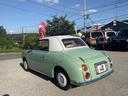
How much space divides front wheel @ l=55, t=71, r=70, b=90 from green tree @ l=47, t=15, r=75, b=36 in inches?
1156

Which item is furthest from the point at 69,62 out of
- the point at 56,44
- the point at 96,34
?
the point at 96,34

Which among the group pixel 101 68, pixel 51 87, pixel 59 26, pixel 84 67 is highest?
pixel 59 26

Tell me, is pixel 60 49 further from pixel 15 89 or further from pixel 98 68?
pixel 15 89

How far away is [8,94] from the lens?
21.1ft

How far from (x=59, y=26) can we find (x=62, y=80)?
100 ft

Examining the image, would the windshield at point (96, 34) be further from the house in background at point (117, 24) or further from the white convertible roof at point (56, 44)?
the house in background at point (117, 24)

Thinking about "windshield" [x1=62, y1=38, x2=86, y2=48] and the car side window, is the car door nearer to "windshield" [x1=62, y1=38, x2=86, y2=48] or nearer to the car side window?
the car side window

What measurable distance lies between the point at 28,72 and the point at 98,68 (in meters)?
4.13

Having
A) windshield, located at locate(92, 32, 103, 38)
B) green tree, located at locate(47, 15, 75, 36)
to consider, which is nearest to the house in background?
green tree, located at locate(47, 15, 75, 36)

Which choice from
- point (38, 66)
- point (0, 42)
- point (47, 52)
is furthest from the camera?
point (0, 42)

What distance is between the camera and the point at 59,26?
36812mm

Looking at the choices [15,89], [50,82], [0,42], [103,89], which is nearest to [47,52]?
[50,82]

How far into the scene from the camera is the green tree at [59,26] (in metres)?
36.4

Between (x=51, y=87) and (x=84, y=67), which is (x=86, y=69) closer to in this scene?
(x=84, y=67)
